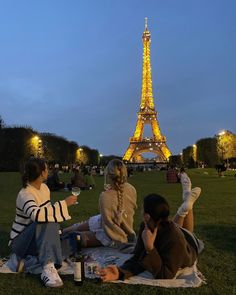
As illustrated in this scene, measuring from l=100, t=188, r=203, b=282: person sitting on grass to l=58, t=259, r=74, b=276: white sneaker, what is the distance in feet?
2.09

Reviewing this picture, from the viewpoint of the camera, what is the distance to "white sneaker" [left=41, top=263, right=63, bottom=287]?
5.11m

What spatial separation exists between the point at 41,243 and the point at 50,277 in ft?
1.49

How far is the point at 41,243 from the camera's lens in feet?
17.9

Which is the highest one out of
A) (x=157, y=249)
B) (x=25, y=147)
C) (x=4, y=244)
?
(x=25, y=147)

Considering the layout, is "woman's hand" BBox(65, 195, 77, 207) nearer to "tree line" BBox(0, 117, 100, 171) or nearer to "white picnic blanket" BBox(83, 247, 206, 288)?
"white picnic blanket" BBox(83, 247, 206, 288)

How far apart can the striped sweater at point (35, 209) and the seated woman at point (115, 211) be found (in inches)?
34.0

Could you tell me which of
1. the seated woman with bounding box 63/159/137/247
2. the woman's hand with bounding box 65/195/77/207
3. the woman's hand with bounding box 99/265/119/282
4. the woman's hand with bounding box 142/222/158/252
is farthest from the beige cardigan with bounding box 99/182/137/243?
the woman's hand with bounding box 142/222/158/252

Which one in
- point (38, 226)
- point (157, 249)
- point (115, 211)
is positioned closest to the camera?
point (157, 249)

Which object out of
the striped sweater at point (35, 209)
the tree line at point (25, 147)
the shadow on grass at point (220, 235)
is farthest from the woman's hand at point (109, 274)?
the tree line at point (25, 147)

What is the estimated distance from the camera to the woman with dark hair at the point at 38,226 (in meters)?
5.36

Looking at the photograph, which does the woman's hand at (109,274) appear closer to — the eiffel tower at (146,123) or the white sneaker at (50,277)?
the white sneaker at (50,277)

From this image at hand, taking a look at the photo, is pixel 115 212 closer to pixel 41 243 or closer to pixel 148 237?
pixel 41 243

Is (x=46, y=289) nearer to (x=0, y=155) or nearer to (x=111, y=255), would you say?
(x=111, y=255)

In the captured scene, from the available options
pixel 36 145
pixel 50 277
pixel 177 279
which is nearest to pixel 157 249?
pixel 177 279
